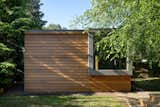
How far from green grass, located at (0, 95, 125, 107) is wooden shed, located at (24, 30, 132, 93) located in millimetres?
1424

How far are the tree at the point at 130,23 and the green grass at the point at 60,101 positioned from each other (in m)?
1.87

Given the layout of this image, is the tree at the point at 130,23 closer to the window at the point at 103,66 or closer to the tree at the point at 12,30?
the window at the point at 103,66

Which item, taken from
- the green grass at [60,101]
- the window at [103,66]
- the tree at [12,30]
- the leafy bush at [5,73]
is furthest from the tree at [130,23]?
the tree at [12,30]

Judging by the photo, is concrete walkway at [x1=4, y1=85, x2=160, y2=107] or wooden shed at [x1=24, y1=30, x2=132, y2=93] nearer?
concrete walkway at [x1=4, y1=85, x2=160, y2=107]

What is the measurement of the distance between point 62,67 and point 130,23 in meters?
5.57

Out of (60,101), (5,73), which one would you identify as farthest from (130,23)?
(5,73)

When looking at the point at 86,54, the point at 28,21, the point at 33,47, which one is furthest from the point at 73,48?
the point at 28,21

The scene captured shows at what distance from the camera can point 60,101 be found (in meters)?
13.0

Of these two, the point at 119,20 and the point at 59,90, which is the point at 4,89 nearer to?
the point at 59,90

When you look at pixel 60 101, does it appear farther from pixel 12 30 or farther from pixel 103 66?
pixel 12 30

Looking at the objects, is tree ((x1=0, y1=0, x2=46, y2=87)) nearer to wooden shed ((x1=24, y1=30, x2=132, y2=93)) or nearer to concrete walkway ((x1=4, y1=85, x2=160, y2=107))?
concrete walkway ((x1=4, y1=85, x2=160, y2=107))

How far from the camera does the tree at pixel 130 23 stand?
9906 millimetres

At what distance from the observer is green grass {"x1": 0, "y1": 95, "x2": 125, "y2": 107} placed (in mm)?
12359

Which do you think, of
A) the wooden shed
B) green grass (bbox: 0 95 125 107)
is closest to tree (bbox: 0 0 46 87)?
the wooden shed
